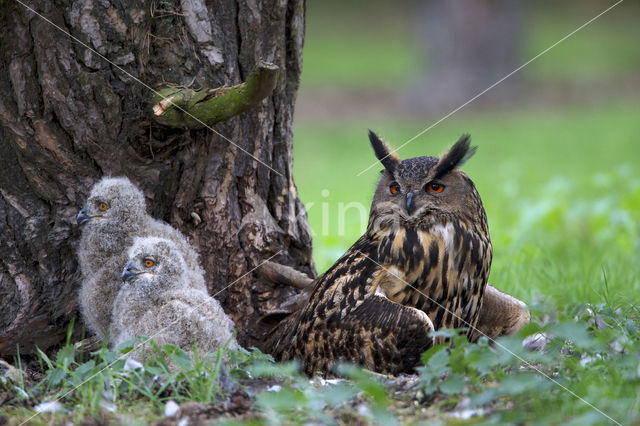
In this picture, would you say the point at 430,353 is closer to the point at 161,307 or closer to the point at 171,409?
the point at 171,409

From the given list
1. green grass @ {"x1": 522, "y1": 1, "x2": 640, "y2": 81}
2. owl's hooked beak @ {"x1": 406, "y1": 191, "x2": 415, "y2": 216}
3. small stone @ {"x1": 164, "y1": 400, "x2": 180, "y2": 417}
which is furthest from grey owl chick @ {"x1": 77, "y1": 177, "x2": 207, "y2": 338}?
green grass @ {"x1": 522, "y1": 1, "x2": 640, "y2": 81}

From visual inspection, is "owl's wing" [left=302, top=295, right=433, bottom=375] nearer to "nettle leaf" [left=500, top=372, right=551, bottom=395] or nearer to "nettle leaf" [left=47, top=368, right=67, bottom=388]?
"nettle leaf" [left=500, top=372, right=551, bottom=395]

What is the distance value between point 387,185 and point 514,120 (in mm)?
16504

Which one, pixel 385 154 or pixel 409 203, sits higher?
pixel 385 154

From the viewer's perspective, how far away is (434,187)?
4.20m

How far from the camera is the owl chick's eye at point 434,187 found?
4.19m

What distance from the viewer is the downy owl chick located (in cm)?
383

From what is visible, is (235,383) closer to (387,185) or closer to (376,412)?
(376,412)

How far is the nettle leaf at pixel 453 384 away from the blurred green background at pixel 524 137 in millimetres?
1973

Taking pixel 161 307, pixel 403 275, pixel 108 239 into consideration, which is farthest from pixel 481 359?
pixel 108 239

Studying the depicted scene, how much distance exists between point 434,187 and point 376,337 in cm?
100

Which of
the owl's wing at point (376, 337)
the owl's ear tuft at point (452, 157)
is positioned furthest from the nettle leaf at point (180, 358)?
the owl's ear tuft at point (452, 157)

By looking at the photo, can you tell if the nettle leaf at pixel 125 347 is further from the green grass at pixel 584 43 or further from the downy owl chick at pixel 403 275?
the green grass at pixel 584 43

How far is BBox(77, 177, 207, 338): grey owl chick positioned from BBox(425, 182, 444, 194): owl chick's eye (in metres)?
1.46
